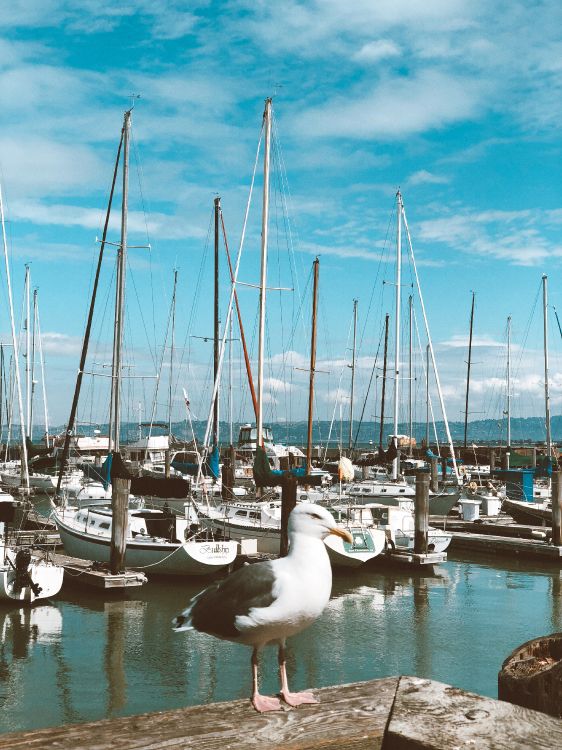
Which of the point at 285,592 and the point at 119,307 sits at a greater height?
the point at 119,307

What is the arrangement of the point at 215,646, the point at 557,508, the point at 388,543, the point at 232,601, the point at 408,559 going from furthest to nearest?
1. the point at 557,508
2. the point at 388,543
3. the point at 408,559
4. the point at 215,646
5. the point at 232,601

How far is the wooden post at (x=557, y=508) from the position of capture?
1116 inches

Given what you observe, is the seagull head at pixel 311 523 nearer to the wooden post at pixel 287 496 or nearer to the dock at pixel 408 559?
the wooden post at pixel 287 496

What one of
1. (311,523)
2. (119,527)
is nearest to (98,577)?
(119,527)

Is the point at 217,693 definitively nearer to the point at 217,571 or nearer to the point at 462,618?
the point at 462,618

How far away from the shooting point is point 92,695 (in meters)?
13.4

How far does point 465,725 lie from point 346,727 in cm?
58

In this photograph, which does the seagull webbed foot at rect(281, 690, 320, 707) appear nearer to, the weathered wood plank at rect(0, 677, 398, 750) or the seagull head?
the weathered wood plank at rect(0, 677, 398, 750)

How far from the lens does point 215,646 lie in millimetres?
16656

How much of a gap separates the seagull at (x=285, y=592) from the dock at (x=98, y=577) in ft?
58.9

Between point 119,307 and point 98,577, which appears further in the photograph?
point 119,307

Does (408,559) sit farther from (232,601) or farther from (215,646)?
A: (232,601)

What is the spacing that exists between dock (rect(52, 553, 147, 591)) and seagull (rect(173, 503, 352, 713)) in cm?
1796

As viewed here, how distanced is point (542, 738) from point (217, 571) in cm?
2280
